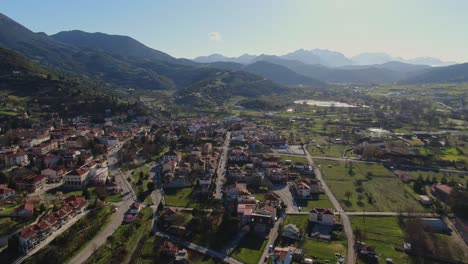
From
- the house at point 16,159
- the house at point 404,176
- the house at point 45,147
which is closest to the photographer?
the house at point 404,176

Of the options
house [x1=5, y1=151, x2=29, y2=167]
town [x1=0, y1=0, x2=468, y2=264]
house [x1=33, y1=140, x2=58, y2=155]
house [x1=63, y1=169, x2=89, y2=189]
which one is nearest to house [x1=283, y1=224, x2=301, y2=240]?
town [x1=0, y1=0, x2=468, y2=264]

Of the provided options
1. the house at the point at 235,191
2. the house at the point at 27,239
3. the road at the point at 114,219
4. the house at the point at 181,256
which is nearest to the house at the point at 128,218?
the road at the point at 114,219

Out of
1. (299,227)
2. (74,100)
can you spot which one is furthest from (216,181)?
(74,100)

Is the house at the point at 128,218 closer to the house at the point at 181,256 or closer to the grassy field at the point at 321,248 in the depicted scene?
the house at the point at 181,256

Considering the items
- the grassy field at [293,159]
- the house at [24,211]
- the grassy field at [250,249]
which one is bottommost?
the grassy field at [293,159]

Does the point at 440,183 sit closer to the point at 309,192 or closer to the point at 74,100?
the point at 309,192

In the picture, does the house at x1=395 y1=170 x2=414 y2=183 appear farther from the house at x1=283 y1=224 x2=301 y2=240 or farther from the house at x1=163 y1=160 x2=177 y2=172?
the house at x1=163 y1=160 x2=177 y2=172

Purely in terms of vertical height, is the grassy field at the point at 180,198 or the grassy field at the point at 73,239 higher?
the grassy field at the point at 73,239
